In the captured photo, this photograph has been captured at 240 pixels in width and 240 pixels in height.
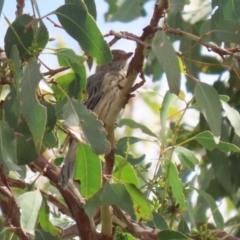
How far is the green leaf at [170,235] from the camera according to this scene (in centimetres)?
200

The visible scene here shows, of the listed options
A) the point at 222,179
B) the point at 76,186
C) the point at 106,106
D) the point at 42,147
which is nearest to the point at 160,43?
the point at 42,147

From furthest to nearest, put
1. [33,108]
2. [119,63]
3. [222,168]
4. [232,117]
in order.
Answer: [119,63] → [222,168] → [232,117] → [33,108]

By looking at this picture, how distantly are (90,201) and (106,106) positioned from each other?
1.42 meters

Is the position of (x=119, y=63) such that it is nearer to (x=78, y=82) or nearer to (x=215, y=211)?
(x=215, y=211)

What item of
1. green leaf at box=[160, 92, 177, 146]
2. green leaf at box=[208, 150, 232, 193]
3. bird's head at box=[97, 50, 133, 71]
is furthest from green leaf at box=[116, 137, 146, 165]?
bird's head at box=[97, 50, 133, 71]

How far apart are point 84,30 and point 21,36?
16cm

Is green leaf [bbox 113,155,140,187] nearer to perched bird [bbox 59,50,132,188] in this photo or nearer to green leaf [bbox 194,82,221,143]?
green leaf [bbox 194,82,221,143]

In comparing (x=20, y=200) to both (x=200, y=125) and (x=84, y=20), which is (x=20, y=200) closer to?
(x=84, y=20)

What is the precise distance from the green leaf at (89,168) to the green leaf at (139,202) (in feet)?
0.27

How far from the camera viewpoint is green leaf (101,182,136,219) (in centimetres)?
196

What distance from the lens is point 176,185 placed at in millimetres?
2227

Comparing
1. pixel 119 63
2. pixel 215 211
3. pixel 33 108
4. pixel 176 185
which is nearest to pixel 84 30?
pixel 33 108

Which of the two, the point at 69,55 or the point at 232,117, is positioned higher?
the point at 69,55

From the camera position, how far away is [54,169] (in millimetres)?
2316
